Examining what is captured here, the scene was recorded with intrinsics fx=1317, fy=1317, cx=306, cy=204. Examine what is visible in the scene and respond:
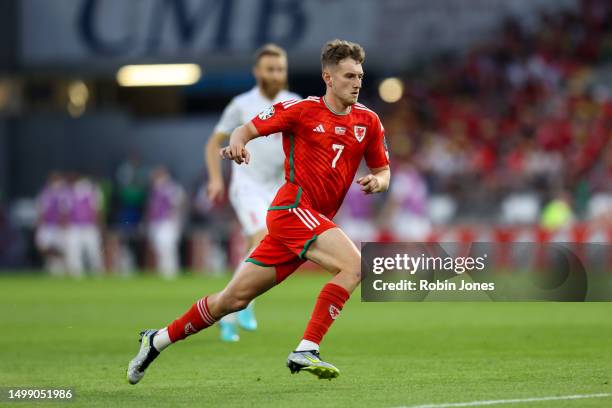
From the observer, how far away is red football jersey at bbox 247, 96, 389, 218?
841 cm

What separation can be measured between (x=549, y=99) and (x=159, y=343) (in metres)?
21.9

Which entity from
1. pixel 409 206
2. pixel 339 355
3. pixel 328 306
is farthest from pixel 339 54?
pixel 409 206

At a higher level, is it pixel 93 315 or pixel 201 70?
pixel 201 70

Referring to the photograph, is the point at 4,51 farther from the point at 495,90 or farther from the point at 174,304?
the point at 174,304

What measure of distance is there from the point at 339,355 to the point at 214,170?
211 cm

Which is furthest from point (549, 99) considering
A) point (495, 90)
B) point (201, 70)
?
point (201, 70)

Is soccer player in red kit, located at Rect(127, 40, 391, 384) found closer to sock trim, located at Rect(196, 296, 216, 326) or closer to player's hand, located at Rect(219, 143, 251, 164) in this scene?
sock trim, located at Rect(196, 296, 216, 326)

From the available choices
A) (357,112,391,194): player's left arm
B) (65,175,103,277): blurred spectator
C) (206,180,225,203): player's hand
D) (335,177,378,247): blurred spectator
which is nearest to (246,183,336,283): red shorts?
(357,112,391,194): player's left arm

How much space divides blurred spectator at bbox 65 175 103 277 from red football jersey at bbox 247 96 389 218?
21414 millimetres

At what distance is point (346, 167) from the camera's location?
27.8ft

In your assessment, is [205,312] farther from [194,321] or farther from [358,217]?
[358,217]

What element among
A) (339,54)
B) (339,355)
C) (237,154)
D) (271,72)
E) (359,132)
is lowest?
(339,355)

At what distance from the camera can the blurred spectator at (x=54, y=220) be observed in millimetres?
29578

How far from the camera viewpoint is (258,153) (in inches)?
484
